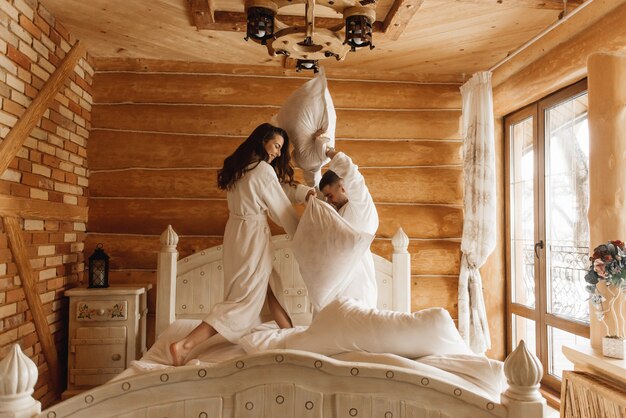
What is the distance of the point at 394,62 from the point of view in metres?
3.89

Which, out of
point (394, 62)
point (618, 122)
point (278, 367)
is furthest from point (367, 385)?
point (394, 62)

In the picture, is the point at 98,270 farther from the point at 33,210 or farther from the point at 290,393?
the point at 290,393

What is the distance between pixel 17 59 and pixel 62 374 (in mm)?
2101

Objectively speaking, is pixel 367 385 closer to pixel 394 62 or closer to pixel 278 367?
pixel 278 367

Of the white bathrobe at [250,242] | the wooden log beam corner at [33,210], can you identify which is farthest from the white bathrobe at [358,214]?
the wooden log beam corner at [33,210]

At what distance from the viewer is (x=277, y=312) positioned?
8.30ft

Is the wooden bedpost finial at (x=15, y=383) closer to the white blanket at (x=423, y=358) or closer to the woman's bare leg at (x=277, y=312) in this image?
the white blanket at (x=423, y=358)

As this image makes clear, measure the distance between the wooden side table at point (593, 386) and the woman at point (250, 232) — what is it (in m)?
1.49

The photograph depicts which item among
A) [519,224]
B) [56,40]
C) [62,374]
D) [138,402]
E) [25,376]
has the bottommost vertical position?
[62,374]

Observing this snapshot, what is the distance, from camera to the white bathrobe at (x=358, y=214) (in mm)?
2578

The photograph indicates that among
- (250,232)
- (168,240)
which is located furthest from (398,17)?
(168,240)

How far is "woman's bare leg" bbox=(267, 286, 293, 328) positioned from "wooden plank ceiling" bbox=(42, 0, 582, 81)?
1731 mm

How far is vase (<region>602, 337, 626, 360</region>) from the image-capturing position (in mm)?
2398

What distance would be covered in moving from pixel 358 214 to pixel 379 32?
A: 1359mm
